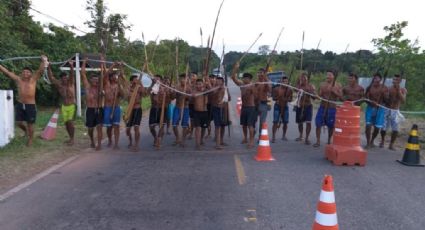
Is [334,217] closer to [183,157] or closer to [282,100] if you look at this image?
[183,157]

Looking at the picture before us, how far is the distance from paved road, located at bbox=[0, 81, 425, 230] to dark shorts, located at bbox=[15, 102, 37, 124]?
1657mm

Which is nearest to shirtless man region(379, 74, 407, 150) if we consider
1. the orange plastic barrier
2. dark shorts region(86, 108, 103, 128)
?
the orange plastic barrier

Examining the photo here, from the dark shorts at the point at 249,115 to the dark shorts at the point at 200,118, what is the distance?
933 millimetres

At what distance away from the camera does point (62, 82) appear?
10023mm

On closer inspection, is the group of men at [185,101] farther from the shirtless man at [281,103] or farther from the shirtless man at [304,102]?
the shirtless man at [281,103]

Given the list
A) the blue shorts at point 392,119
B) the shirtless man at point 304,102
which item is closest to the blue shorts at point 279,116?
the shirtless man at point 304,102

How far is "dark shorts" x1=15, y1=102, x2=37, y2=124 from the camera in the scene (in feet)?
30.8

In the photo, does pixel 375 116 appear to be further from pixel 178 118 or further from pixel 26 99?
pixel 26 99

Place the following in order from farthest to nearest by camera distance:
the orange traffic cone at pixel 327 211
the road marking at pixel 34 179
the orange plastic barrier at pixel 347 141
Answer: the orange plastic barrier at pixel 347 141 → the road marking at pixel 34 179 → the orange traffic cone at pixel 327 211

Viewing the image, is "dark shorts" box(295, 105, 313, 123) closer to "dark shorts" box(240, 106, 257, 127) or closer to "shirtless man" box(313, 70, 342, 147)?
"shirtless man" box(313, 70, 342, 147)

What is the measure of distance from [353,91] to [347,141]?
2.26 meters

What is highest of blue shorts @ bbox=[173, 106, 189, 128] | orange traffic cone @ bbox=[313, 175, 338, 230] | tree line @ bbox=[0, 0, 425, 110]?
tree line @ bbox=[0, 0, 425, 110]

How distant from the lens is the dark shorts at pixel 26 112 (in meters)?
9.39

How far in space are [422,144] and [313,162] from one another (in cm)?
421
